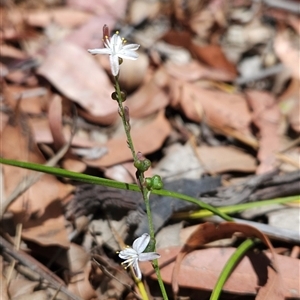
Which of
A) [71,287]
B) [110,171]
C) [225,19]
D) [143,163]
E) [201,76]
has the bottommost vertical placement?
[71,287]

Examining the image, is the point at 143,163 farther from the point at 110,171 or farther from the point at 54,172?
the point at 110,171

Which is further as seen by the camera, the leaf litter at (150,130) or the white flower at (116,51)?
the leaf litter at (150,130)

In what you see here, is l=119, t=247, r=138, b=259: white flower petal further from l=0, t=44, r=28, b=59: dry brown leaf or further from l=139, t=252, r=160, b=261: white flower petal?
l=0, t=44, r=28, b=59: dry brown leaf


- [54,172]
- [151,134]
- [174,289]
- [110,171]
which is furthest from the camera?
[151,134]

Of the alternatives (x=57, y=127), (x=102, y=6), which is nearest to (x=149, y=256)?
(x=57, y=127)

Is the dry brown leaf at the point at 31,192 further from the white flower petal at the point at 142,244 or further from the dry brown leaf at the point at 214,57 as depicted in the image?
the dry brown leaf at the point at 214,57

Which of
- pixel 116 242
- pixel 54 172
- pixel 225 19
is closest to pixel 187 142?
pixel 116 242

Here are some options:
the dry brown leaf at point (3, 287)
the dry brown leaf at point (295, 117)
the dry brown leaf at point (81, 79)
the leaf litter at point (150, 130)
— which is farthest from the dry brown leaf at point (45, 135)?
the dry brown leaf at point (295, 117)
